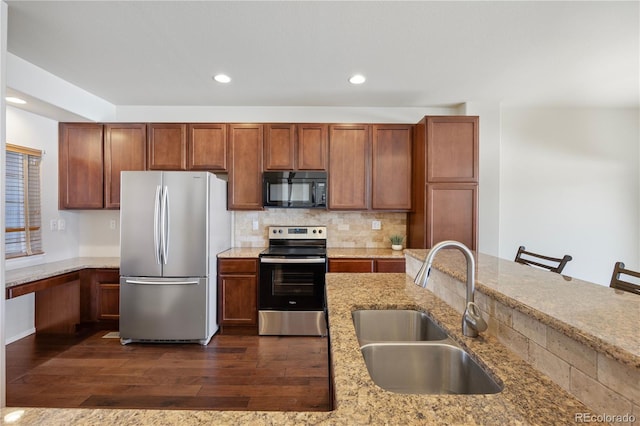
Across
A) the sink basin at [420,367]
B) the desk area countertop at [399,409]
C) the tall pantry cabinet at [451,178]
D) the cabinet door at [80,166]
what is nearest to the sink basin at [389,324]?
the sink basin at [420,367]

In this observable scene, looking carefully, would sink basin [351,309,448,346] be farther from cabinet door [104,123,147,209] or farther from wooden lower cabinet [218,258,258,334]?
cabinet door [104,123,147,209]

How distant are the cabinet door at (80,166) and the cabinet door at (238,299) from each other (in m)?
1.76

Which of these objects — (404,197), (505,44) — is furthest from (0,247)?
(505,44)

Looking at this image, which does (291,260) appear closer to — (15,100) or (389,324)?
(389,324)

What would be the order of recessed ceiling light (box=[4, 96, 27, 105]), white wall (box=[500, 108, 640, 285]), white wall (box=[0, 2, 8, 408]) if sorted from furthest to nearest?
white wall (box=[500, 108, 640, 285])
recessed ceiling light (box=[4, 96, 27, 105])
white wall (box=[0, 2, 8, 408])

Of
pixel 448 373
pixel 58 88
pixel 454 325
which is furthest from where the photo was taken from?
pixel 58 88

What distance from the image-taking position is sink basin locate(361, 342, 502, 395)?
1.01 metres

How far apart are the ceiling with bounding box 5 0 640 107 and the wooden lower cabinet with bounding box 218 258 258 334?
1816 millimetres

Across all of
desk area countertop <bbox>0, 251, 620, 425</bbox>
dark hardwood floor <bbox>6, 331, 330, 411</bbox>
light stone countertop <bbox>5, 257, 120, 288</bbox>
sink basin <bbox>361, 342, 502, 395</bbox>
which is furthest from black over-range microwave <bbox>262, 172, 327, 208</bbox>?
desk area countertop <bbox>0, 251, 620, 425</bbox>

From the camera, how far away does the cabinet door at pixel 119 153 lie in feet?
11.1

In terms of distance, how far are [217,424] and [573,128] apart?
463 centimetres

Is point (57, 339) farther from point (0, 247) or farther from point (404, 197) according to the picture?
point (404, 197)

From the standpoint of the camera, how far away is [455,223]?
3119mm

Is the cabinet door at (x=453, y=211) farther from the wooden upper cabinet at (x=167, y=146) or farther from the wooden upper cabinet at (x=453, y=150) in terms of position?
the wooden upper cabinet at (x=167, y=146)
